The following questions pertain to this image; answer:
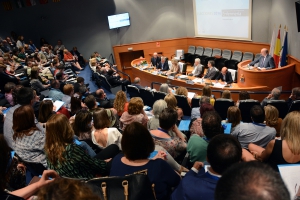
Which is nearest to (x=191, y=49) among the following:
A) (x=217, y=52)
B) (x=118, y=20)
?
(x=217, y=52)

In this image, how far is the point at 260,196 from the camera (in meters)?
0.97

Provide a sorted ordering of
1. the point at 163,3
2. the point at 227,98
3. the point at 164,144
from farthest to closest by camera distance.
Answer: the point at 163,3 < the point at 227,98 < the point at 164,144

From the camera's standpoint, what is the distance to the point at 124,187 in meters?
1.61

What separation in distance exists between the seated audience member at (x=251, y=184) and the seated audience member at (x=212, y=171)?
1.97ft

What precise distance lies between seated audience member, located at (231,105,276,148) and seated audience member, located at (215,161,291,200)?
2433 millimetres

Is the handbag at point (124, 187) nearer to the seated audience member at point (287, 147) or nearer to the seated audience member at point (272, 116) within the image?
the seated audience member at point (287, 147)

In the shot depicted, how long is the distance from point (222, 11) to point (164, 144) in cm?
902

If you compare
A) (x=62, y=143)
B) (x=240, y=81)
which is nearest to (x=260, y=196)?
(x=62, y=143)

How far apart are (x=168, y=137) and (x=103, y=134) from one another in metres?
0.81

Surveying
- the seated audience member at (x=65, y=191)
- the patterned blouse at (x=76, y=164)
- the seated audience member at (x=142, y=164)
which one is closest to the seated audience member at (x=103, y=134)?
the patterned blouse at (x=76, y=164)

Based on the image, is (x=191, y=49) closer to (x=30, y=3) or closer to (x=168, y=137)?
(x=30, y=3)

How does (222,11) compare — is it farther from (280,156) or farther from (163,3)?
(280,156)

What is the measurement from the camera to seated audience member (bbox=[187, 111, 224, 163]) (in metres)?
2.69

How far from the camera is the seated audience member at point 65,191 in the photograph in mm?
1127
